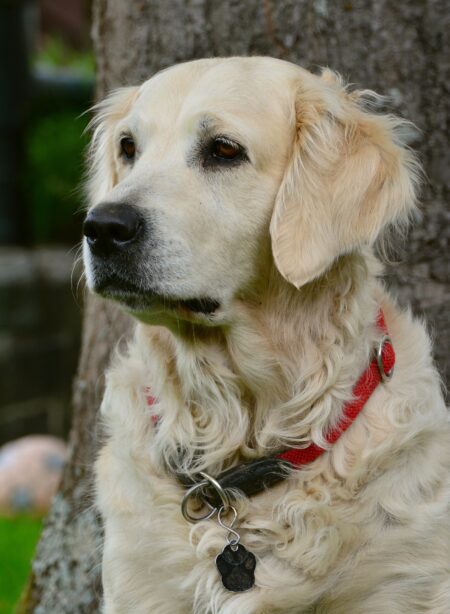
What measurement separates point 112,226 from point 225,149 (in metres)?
0.49

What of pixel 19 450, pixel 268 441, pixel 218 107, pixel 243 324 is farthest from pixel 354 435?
pixel 19 450

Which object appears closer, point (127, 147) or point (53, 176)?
point (127, 147)

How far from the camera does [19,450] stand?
7270mm

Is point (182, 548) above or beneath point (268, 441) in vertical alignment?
beneath

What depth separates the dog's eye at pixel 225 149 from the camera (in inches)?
135

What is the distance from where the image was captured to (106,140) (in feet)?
12.9

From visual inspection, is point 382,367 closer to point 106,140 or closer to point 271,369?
point 271,369

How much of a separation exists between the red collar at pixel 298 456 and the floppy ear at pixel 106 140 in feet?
3.62

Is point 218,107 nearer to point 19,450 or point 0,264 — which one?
point 19,450

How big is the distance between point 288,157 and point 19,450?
4.35 metres

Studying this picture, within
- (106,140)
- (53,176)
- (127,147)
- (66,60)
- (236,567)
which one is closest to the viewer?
(236,567)

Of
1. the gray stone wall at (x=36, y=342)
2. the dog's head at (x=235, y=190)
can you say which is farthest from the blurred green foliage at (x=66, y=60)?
the dog's head at (x=235, y=190)

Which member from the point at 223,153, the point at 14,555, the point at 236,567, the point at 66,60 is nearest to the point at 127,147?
the point at 223,153

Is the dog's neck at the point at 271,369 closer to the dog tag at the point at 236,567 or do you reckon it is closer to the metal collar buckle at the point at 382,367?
the metal collar buckle at the point at 382,367
